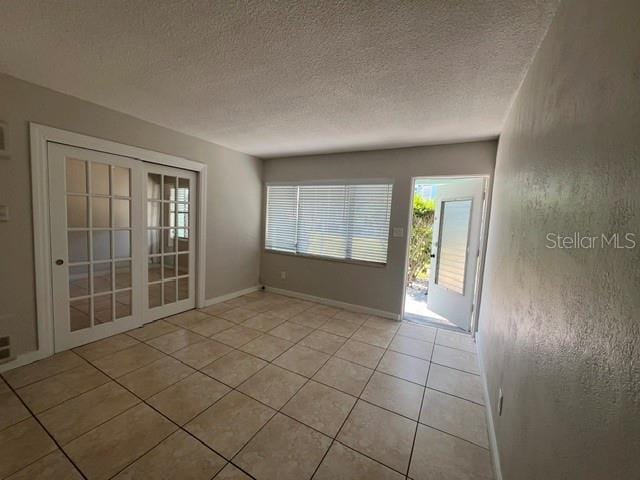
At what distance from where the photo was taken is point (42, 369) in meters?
2.17

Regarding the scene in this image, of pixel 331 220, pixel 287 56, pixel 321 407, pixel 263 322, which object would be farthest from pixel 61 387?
pixel 331 220

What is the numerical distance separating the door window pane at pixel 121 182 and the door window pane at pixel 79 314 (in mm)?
1130

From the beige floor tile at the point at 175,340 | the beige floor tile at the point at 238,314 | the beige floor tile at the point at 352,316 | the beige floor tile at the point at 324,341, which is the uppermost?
the beige floor tile at the point at 352,316

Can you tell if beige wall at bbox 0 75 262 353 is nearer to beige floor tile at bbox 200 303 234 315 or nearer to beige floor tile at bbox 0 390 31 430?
beige floor tile at bbox 200 303 234 315

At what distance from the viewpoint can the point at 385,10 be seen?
49.0 inches

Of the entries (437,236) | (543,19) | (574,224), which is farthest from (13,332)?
(437,236)

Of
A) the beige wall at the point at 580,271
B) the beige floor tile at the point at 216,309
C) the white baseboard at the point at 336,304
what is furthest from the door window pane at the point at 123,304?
the beige wall at the point at 580,271

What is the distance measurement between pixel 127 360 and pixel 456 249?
3840 millimetres

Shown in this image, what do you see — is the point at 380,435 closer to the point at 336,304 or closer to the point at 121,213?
the point at 336,304

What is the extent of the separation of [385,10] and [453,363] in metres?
2.85

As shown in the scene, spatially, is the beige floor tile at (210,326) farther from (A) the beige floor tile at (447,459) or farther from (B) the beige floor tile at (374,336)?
(A) the beige floor tile at (447,459)

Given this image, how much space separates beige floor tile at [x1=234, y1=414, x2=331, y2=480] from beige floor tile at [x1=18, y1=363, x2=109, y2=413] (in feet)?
4.63

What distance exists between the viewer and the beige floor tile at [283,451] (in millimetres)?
1416

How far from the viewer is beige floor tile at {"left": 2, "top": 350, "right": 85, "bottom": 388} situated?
6.64 ft
